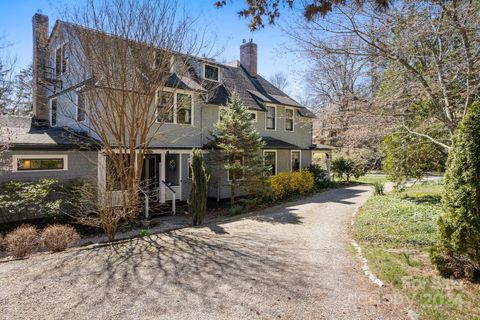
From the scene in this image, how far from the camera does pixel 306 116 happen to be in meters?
21.9

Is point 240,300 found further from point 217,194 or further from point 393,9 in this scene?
point 217,194

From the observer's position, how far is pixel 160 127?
39.9ft

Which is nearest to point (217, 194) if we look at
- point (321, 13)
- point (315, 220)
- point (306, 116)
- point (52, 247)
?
point (315, 220)

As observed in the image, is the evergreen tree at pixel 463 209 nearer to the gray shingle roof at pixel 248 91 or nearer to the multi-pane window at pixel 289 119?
the gray shingle roof at pixel 248 91

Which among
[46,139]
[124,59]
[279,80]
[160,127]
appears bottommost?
[46,139]

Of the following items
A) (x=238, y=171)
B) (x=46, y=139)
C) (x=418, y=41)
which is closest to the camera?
(x=418, y=41)

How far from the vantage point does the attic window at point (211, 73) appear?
16411mm

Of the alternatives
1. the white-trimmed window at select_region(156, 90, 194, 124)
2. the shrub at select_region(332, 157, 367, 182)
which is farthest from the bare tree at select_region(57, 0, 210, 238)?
the shrub at select_region(332, 157, 367, 182)

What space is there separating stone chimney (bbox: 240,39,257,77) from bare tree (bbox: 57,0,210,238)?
40.2ft

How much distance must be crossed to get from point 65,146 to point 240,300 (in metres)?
9.71

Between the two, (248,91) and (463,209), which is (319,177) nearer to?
(248,91)

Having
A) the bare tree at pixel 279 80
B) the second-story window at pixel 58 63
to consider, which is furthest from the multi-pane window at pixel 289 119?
Result: the bare tree at pixel 279 80

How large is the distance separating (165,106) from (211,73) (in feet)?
21.5

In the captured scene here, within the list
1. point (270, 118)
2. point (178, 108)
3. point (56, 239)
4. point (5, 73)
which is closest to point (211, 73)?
point (270, 118)
